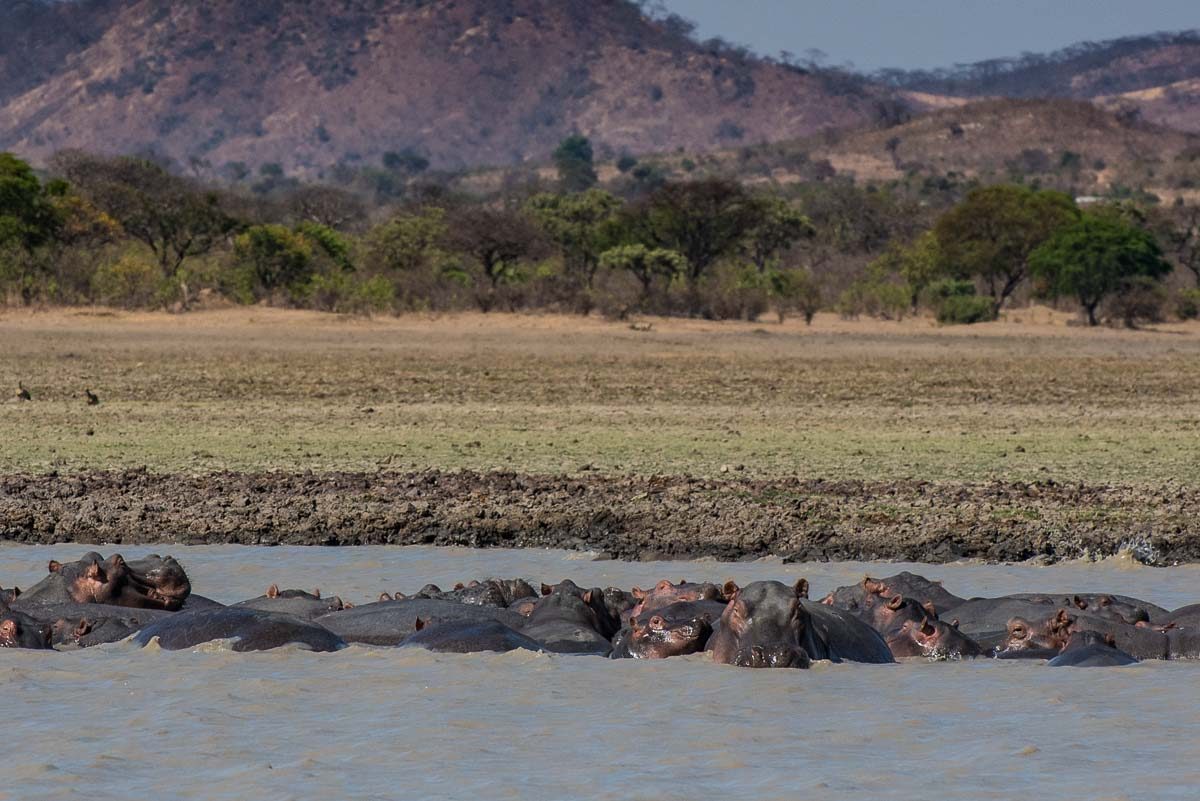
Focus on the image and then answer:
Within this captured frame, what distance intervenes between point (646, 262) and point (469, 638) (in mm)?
38667

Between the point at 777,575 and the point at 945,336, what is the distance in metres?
28.2

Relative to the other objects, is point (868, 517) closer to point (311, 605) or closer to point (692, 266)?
point (311, 605)

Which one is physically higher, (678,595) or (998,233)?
(998,233)

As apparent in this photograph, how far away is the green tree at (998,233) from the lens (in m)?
51.1

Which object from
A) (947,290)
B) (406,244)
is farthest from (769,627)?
(406,244)

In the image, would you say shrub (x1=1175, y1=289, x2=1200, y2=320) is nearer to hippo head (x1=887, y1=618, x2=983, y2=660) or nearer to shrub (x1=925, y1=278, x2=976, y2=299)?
shrub (x1=925, y1=278, x2=976, y2=299)

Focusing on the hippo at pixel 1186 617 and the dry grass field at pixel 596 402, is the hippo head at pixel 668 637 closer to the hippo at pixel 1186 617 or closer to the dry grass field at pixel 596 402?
the hippo at pixel 1186 617

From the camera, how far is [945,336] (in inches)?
1523

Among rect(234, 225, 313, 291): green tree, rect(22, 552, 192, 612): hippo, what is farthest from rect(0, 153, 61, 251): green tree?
rect(22, 552, 192, 612): hippo

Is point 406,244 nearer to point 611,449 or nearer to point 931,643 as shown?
point 611,449

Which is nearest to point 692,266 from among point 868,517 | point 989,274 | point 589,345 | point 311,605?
point 989,274

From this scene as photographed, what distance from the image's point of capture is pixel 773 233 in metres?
59.7

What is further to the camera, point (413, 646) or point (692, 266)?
point (692, 266)

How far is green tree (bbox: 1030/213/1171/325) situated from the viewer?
4538 cm
